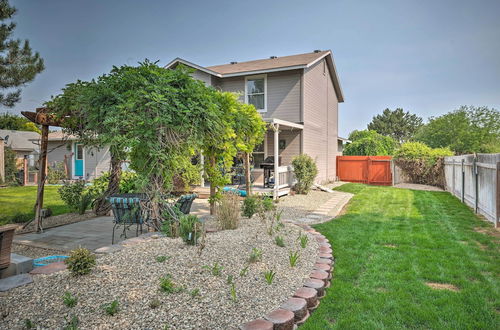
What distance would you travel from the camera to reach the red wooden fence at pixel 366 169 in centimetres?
1734

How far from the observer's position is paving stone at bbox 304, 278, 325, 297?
333cm

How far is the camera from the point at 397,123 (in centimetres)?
5428

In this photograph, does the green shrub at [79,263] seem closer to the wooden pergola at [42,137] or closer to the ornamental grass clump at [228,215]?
the ornamental grass clump at [228,215]

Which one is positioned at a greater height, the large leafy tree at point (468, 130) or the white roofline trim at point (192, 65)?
the white roofline trim at point (192, 65)

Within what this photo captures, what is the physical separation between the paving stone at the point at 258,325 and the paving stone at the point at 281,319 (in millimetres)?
59

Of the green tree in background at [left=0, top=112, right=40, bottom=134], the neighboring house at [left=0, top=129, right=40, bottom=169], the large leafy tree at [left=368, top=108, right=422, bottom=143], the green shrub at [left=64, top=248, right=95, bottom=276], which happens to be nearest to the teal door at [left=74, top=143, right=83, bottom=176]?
the neighboring house at [left=0, top=129, right=40, bottom=169]

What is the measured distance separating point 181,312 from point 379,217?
6507 mm

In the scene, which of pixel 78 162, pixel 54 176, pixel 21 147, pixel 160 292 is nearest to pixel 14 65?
pixel 160 292

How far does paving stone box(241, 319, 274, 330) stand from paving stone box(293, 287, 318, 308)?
2.11ft

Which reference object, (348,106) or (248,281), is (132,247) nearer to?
(248,281)

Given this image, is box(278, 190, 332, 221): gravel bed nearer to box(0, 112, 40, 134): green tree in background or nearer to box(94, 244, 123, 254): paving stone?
box(94, 244, 123, 254): paving stone

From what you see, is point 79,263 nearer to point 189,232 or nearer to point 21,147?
point 189,232

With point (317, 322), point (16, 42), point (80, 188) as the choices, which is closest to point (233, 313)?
point (317, 322)

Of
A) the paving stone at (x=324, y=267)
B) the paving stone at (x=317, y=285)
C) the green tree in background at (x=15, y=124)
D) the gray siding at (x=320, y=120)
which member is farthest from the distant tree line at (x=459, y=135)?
the green tree in background at (x=15, y=124)
